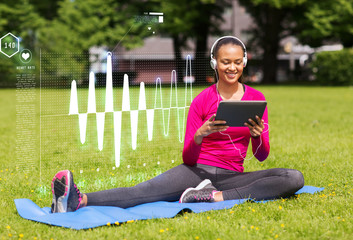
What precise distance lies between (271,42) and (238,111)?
3070cm

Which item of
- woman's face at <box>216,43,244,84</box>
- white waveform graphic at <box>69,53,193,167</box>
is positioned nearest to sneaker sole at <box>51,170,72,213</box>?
white waveform graphic at <box>69,53,193,167</box>

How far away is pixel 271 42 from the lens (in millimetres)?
33469

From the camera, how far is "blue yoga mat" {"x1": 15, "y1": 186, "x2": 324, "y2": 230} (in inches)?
149

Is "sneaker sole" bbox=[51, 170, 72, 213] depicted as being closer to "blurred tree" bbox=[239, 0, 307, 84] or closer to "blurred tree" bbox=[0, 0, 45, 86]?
"blurred tree" bbox=[0, 0, 45, 86]

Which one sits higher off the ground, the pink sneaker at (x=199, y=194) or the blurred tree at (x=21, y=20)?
the blurred tree at (x=21, y=20)

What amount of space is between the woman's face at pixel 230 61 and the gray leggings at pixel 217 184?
34.5 inches

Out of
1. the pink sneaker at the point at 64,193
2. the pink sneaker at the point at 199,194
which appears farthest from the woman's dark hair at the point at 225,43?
the pink sneaker at the point at 64,193

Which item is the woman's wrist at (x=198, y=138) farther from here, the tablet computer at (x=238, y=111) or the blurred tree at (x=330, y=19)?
the blurred tree at (x=330, y=19)

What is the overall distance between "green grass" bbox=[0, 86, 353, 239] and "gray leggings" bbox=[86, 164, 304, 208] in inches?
5.6

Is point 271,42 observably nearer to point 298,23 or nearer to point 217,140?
point 298,23

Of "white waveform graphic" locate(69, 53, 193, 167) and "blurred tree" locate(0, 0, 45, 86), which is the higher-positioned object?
"blurred tree" locate(0, 0, 45, 86)

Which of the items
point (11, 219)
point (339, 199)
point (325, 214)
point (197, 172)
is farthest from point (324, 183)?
point (11, 219)

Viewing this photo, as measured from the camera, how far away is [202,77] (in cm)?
637

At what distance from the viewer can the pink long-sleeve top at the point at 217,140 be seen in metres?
4.36
